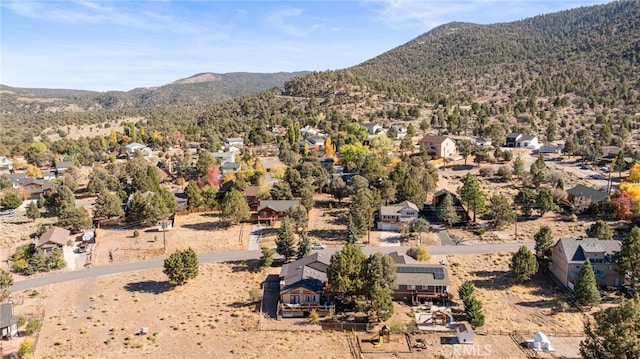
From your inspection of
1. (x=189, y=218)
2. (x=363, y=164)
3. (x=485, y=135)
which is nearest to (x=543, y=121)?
(x=485, y=135)

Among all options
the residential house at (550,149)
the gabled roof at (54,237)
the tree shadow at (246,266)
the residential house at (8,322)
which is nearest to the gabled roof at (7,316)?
the residential house at (8,322)

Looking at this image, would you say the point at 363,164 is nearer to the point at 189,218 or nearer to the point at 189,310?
the point at 189,218

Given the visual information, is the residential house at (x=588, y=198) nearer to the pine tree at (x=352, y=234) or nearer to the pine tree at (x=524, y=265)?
the pine tree at (x=524, y=265)

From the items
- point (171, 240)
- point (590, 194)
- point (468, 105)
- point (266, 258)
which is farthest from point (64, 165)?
point (468, 105)

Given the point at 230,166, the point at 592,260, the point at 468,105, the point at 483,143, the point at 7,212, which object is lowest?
the point at 7,212

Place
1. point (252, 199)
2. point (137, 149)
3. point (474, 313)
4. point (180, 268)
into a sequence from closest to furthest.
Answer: point (474, 313), point (180, 268), point (252, 199), point (137, 149)

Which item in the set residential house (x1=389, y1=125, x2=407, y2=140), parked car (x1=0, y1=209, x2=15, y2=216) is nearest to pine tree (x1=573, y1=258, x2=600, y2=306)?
parked car (x1=0, y1=209, x2=15, y2=216)

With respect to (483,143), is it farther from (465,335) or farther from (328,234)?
(465,335)
